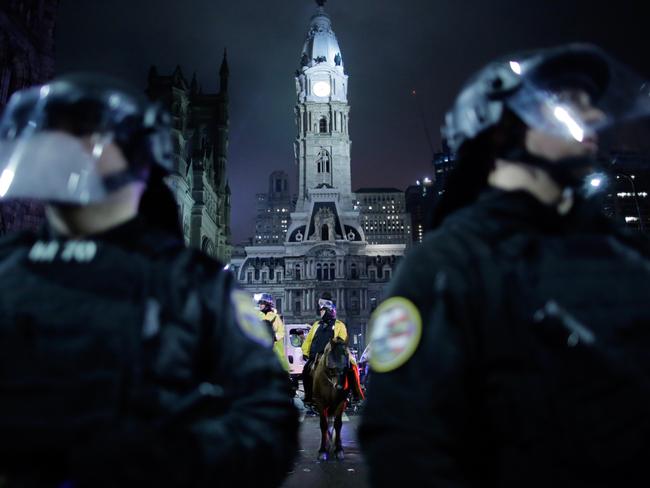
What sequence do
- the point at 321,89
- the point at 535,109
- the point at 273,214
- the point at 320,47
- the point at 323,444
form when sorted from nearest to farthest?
the point at 535,109 < the point at 323,444 < the point at 321,89 < the point at 320,47 < the point at 273,214

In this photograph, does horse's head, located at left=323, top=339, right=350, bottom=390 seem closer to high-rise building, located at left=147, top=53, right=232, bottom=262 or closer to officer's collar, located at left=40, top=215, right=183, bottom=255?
officer's collar, located at left=40, top=215, right=183, bottom=255

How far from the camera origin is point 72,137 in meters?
1.75

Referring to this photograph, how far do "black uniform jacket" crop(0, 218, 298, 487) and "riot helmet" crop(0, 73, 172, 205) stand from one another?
216mm

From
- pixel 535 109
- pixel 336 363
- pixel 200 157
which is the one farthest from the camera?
pixel 200 157

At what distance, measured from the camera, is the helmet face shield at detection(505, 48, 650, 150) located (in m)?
1.90

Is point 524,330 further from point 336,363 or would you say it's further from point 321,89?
point 321,89

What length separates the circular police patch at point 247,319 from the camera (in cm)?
172

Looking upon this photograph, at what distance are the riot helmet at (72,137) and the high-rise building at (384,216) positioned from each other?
115 m

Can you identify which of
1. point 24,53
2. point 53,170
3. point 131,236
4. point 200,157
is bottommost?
point 131,236

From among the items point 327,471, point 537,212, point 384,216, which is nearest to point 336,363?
point 327,471

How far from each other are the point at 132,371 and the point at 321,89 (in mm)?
88255

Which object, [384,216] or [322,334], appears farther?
[384,216]

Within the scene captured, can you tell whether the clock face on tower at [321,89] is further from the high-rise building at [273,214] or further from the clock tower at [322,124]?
the high-rise building at [273,214]

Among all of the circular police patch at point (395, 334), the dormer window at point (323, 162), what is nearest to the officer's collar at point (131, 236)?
the circular police patch at point (395, 334)
